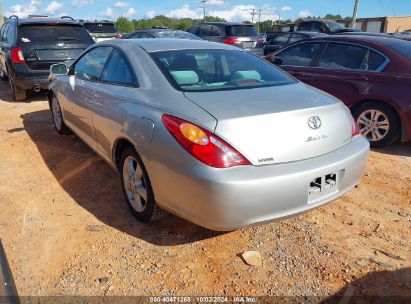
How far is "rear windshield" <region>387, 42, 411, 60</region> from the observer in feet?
16.4

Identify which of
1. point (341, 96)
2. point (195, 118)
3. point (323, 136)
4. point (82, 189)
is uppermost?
point (195, 118)

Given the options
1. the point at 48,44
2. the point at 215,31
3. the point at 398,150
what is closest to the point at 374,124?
the point at 398,150

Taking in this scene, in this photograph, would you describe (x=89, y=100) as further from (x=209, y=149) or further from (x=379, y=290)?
(x=379, y=290)

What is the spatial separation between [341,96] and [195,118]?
3.52m

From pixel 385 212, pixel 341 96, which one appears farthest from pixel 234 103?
pixel 341 96

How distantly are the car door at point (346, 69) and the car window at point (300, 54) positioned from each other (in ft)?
0.56

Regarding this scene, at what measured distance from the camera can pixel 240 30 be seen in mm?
13141

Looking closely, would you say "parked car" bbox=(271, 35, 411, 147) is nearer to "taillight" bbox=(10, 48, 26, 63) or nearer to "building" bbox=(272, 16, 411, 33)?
"taillight" bbox=(10, 48, 26, 63)

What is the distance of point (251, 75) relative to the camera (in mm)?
3340

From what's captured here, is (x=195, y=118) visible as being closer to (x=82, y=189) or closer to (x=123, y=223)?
(x=123, y=223)

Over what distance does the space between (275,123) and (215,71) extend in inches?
41.3

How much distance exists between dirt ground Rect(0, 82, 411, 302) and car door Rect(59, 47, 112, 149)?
578 mm

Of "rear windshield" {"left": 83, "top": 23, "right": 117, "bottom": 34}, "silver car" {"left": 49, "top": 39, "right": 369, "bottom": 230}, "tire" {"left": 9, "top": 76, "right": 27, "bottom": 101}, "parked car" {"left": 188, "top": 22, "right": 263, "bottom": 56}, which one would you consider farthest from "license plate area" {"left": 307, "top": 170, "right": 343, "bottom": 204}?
"rear windshield" {"left": 83, "top": 23, "right": 117, "bottom": 34}

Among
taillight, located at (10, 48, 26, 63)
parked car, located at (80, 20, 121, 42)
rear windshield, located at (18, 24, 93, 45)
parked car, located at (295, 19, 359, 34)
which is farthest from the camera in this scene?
parked car, located at (295, 19, 359, 34)
